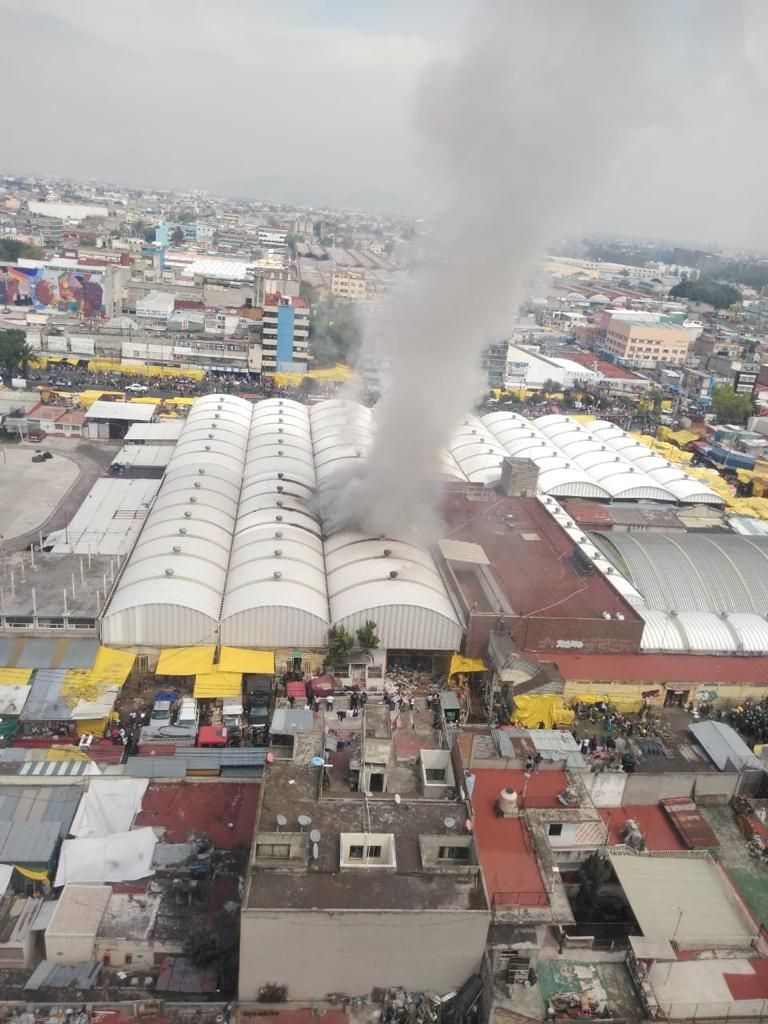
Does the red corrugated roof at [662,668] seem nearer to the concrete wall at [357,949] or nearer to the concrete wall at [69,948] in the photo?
the concrete wall at [357,949]

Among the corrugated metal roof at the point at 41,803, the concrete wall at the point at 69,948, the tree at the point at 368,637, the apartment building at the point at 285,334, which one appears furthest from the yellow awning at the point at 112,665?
the apartment building at the point at 285,334

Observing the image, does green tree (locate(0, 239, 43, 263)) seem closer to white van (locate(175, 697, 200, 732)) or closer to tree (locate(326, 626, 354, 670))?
tree (locate(326, 626, 354, 670))

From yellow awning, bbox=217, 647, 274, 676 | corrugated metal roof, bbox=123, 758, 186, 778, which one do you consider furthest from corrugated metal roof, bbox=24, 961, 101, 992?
yellow awning, bbox=217, 647, 274, 676

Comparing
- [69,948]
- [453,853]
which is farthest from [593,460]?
[69,948]

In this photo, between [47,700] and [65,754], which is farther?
[47,700]

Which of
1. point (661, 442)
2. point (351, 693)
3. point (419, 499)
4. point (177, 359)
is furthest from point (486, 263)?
point (177, 359)

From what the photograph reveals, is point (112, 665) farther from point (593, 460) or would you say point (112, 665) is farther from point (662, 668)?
point (593, 460)
